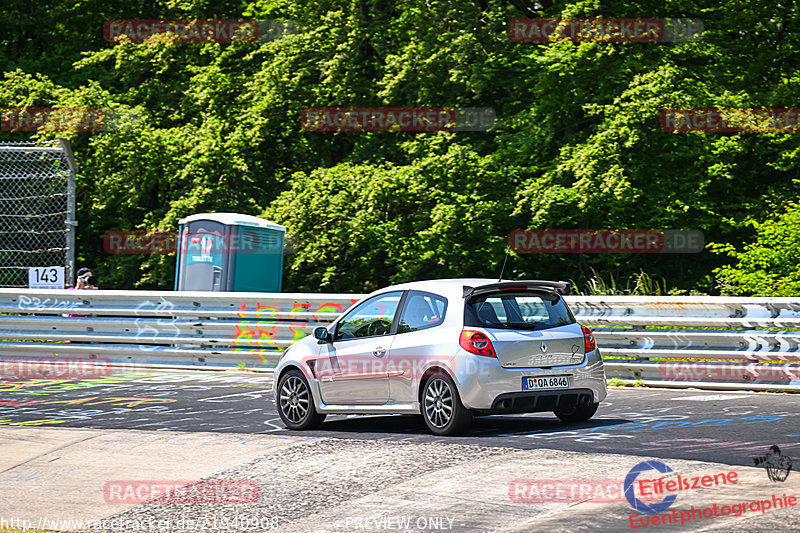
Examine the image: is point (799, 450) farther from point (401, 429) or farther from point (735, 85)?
point (735, 85)

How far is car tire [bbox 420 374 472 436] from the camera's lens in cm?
973

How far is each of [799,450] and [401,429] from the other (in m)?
3.69

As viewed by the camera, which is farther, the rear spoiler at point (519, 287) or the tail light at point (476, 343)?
the rear spoiler at point (519, 287)

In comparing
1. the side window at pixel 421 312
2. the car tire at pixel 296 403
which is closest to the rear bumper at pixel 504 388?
the side window at pixel 421 312

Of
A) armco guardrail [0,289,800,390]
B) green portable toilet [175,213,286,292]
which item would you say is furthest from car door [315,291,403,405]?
green portable toilet [175,213,286,292]

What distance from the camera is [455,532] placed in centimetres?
659

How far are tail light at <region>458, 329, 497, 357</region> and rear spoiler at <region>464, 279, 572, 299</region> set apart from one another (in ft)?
1.36

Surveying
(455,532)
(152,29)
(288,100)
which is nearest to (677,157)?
(288,100)

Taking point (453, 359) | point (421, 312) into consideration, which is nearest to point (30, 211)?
point (421, 312)

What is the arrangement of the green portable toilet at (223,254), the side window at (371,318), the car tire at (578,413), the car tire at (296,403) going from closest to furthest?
the car tire at (578,413) < the side window at (371,318) < the car tire at (296,403) < the green portable toilet at (223,254)

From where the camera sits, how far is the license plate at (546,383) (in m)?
9.80

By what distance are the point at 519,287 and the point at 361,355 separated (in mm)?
1668

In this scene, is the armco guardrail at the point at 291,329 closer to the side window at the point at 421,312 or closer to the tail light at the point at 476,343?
the side window at the point at 421,312

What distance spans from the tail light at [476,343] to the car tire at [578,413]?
1236mm
